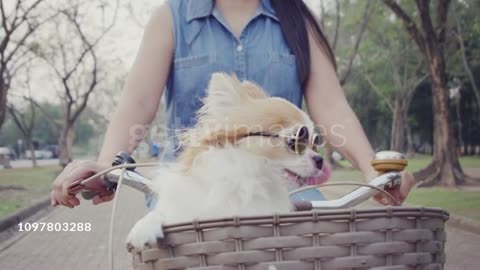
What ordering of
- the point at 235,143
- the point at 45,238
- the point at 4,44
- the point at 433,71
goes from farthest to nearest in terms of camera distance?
the point at 4,44, the point at 433,71, the point at 45,238, the point at 235,143

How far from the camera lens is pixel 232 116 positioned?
177 centimetres

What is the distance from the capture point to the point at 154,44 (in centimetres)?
236

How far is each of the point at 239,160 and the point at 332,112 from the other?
2.75 ft

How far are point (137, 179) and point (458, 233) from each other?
851 cm

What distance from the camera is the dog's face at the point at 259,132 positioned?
1733 millimetres

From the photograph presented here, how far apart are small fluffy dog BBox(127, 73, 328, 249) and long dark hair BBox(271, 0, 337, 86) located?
21.4 inches

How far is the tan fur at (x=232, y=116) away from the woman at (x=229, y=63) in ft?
1.47

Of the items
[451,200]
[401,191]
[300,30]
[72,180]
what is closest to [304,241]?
[401,191]

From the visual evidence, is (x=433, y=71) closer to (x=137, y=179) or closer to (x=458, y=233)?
(x=458, y=233)

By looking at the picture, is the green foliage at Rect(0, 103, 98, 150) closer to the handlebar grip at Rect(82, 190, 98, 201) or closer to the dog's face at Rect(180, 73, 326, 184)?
the handlebar grip at Rect(82, 190, 98, 201)

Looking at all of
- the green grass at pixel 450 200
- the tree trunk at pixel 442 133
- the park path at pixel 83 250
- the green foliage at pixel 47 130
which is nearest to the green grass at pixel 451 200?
the green grass at pixel 450 200

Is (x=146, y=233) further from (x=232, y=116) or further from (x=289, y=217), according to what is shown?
(x=232, y=116)

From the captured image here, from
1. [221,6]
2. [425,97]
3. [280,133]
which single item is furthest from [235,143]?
[425,97]

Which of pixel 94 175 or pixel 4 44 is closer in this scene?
pixel 94 175
